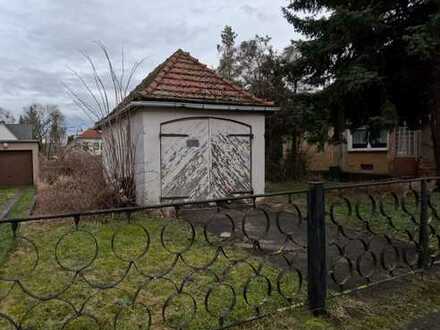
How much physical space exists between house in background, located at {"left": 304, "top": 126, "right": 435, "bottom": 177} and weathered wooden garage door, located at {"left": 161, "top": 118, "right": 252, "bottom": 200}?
4.18 meters

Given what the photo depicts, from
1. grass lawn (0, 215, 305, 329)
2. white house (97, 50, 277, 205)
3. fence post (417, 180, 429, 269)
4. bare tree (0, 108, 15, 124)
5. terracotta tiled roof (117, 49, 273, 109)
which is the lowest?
grass lawn (0, 215, 305, 329)

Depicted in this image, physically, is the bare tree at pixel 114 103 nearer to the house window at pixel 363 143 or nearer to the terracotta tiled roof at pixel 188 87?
the terracotta tiled roof at pixel 188 87

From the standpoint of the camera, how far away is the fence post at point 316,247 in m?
2.55

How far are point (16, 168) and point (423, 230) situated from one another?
19.6 meters

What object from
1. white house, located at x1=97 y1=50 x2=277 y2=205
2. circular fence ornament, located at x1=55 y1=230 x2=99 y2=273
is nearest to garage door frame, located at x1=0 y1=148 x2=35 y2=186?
white house, located at x1=97 y1=50 x2=277 y2=205

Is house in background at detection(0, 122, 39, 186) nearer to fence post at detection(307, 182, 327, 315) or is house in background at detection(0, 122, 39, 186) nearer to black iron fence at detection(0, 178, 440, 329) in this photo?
black iron fence at detection(0, 178, 440, 329)

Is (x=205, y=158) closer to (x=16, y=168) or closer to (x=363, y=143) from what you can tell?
(x=363, y=143)

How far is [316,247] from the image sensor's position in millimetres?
2586

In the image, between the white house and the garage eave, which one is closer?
the garage eave

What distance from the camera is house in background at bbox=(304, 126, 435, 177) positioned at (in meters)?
12.6

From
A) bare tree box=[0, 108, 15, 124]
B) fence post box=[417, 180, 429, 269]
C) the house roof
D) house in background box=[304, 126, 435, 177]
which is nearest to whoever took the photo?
fence post box=[417, 180, 429, 269]

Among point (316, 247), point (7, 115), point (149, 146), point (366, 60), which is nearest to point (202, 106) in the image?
point (149, 146)

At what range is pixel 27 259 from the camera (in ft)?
14.6

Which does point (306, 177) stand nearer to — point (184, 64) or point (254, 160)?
point (254, 160)
